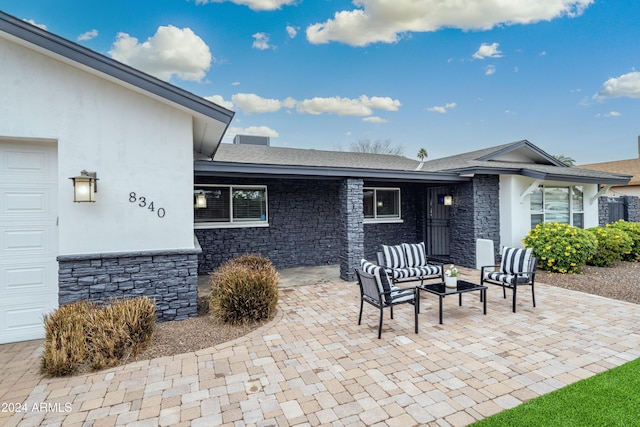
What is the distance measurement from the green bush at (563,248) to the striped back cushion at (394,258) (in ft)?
13.6

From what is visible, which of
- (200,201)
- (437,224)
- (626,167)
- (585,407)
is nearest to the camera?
(585,407)

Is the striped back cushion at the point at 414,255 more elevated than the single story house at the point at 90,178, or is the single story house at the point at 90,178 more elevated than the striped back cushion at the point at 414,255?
the single story house at the point at 90,178

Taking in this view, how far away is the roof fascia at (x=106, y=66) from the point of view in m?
4.00

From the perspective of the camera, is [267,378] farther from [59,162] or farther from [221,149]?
[221,149]

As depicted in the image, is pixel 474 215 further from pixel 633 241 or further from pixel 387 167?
pixel 633 241

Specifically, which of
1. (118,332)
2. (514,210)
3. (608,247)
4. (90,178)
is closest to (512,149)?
(514,210)

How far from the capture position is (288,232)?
9.50 metres

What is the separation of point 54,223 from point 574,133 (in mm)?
22344

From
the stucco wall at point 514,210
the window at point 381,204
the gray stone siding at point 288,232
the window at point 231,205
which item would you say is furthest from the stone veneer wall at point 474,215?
the window at point 231,205

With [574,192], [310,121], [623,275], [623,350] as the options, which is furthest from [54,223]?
[310,121]

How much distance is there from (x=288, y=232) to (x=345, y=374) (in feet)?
21.1

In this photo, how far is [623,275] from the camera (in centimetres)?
779

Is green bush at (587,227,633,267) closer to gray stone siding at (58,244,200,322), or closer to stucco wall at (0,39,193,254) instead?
gray stone siding at (58,244,200,322)

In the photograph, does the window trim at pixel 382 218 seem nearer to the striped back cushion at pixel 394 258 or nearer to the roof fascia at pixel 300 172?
the roof fascia at pixel 300 172
